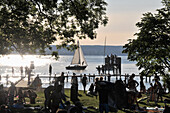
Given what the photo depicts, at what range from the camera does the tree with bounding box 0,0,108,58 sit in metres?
17.4

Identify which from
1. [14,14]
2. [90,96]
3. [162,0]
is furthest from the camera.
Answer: [90,96]

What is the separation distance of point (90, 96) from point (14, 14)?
9.72 meters

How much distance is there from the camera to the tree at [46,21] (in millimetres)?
17438

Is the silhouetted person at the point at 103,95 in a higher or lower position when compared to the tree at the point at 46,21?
lower

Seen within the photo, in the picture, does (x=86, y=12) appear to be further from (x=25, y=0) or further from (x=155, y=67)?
(x=155, y=67)

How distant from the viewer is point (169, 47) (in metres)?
14.4

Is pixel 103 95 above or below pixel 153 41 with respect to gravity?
below

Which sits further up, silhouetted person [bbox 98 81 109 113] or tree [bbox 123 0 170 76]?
tree [bbox 123 0 170 76]

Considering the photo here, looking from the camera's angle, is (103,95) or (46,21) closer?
(103,95)

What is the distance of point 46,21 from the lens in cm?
2012

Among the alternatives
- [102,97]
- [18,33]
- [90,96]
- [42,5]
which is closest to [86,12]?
[42,5]

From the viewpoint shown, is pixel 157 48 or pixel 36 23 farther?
pixel 36 23

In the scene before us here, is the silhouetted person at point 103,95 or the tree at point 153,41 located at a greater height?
the tree at point 153,41

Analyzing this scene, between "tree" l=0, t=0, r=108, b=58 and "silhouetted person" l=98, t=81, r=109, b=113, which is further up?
"tree" l=0, t=0, r=108, b=58
